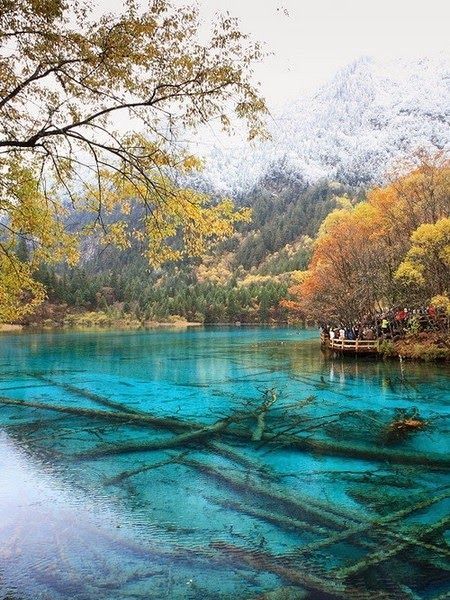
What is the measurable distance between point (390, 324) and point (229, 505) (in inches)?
1333

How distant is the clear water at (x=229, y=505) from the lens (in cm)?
709

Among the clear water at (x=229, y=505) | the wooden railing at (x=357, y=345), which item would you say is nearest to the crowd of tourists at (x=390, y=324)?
the wooden railing at (x=357, y=345)

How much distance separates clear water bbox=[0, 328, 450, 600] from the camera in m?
7.09

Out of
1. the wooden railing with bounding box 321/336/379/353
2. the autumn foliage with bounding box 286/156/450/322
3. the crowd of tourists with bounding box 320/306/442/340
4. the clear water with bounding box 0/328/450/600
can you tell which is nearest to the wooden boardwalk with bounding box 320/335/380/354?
the wooden railing with bounding box 321/336/379/353

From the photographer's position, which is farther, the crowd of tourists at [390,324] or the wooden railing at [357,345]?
the wooden railing at [357,345]

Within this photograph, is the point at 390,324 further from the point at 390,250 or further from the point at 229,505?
the point at 229,505

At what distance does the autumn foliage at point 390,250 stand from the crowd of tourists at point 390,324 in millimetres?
874

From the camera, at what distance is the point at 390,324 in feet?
135

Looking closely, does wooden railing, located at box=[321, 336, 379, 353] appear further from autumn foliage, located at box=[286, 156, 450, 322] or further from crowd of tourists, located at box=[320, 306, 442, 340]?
autumn foliage, located at box=[286, 156, 450, 322]

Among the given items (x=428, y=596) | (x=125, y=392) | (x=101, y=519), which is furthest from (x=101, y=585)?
(x=125, y=392)

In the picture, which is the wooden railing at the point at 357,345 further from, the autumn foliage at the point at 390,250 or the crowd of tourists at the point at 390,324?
the autumn foliage at the point at 390,250

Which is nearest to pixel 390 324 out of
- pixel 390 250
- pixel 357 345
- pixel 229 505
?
pixel 357 345

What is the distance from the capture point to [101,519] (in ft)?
30.6

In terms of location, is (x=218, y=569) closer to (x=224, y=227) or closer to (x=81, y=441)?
(x=224, y=227)
